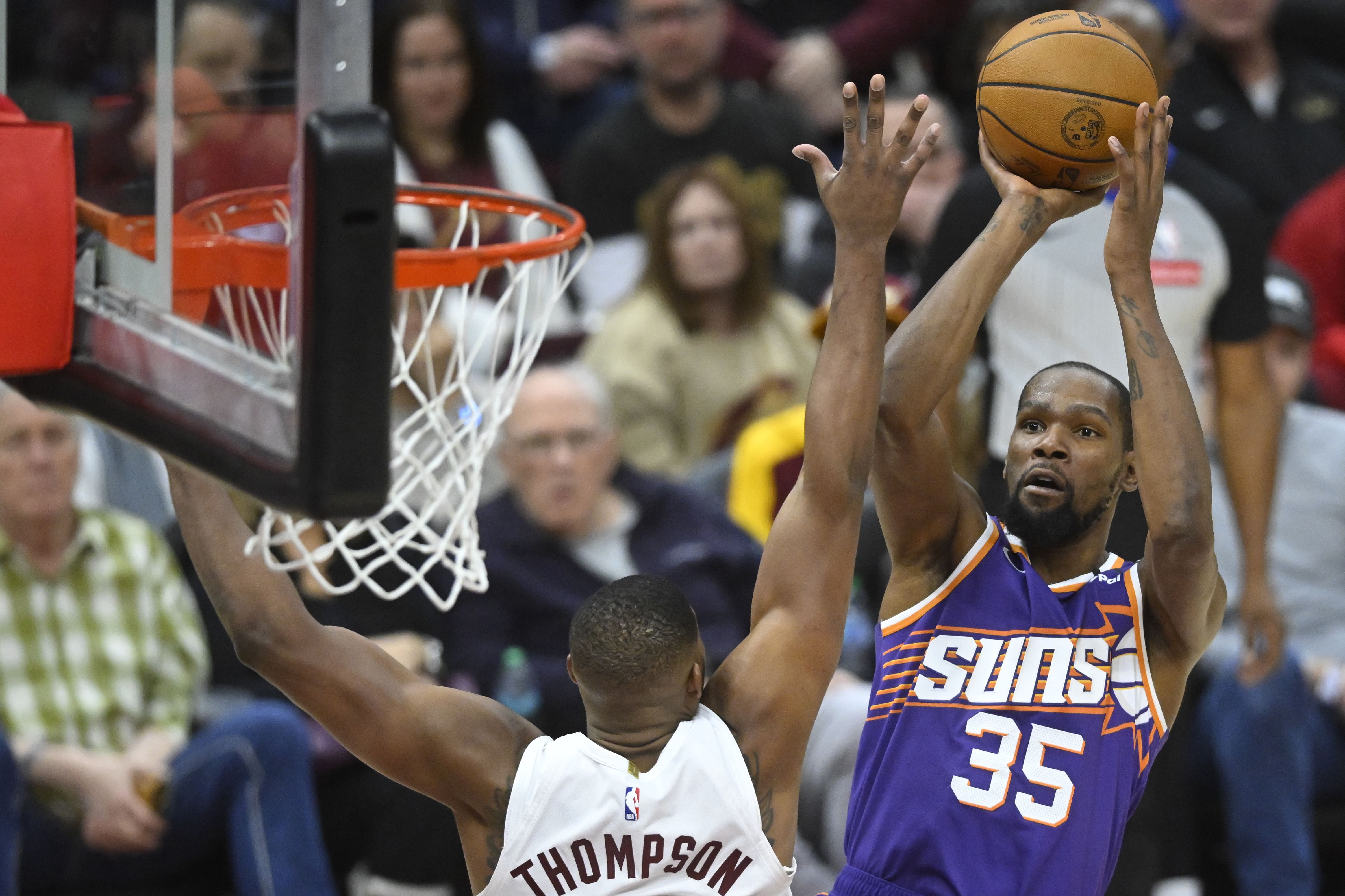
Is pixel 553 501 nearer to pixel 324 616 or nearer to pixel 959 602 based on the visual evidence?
pixel 324 616

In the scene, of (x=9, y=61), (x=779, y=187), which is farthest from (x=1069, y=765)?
(x=779, y=187)

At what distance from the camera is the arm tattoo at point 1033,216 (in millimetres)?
2945

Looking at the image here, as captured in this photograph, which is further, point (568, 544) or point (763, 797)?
point (568, 544)

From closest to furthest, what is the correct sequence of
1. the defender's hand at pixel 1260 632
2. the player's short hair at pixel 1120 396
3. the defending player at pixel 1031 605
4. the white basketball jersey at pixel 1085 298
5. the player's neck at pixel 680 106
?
the defending player at pixel 1031 605
the player's short hair at pixel 1120 396
the white basketball jersey at pixel 1085 298
the defender's hand at pixel 1260 632
the player's neck at pixel 680 106

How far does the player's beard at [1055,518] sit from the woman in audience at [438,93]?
11.8 feet

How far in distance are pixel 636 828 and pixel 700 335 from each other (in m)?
3.58

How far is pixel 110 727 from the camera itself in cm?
473

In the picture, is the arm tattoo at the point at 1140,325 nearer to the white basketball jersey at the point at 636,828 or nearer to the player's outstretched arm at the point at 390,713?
the white basketball jersey at the point at 636,828

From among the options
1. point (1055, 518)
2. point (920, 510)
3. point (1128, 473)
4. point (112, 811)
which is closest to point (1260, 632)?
point (1128, 473)

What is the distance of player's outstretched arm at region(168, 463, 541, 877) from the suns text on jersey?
10cm

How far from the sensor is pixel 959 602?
116 inches

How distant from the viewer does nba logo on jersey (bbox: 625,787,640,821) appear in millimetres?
2740

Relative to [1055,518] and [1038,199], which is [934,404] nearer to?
[1055,518]

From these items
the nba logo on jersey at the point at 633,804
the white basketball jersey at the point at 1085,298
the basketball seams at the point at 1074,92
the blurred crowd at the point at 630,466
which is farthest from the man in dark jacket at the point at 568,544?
the basketball seams at the point at 1074,92
